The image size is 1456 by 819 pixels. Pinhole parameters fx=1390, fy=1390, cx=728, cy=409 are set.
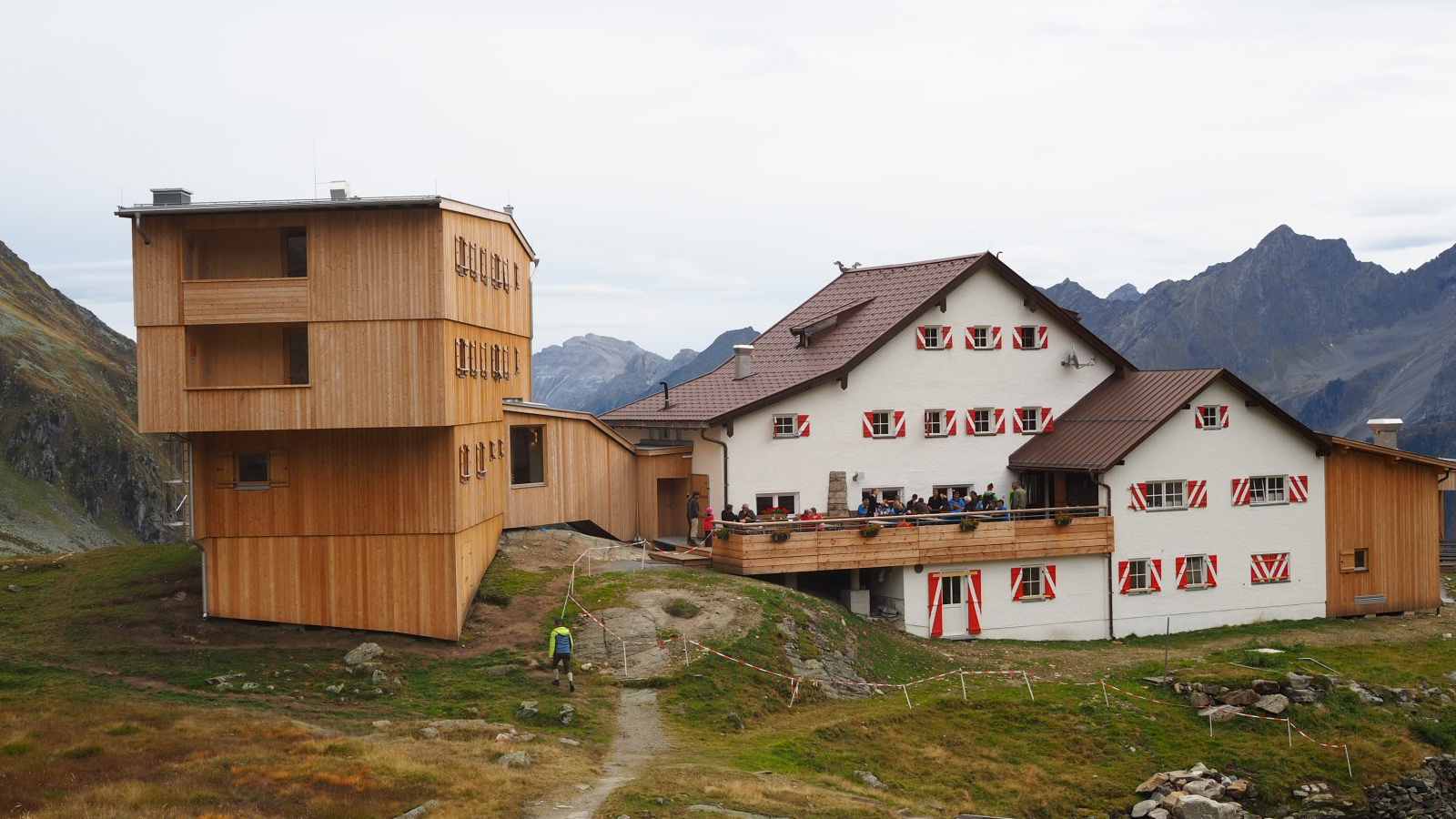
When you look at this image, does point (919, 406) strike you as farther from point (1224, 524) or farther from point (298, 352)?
point (298, 352)

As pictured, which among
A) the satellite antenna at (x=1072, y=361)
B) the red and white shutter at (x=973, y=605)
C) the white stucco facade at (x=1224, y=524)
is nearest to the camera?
the red and white shutter at (x=973, y=605)

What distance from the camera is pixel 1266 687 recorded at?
32344 millimetres

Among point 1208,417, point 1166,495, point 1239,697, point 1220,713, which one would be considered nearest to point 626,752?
point 1220,713

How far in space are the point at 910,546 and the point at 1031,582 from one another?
469 centimetres

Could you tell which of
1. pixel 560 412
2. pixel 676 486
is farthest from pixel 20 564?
pixel 676 486

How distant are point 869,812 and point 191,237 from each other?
20.5 meters

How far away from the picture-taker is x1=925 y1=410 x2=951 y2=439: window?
44.5 metres

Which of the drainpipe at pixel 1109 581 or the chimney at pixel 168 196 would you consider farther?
the drainpipe at pixel 1109 581

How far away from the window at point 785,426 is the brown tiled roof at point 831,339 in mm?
855

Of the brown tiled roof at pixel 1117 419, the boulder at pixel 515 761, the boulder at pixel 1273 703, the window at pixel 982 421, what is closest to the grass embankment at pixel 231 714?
the boulder at pixel 515 761

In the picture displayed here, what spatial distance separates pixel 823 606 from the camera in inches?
1432

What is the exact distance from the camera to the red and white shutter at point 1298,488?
45.4m

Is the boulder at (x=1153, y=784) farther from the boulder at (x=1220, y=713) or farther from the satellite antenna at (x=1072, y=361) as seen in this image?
the satellite antenna at (x=1072, y=361)

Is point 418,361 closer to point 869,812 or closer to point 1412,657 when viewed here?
point 869,812
